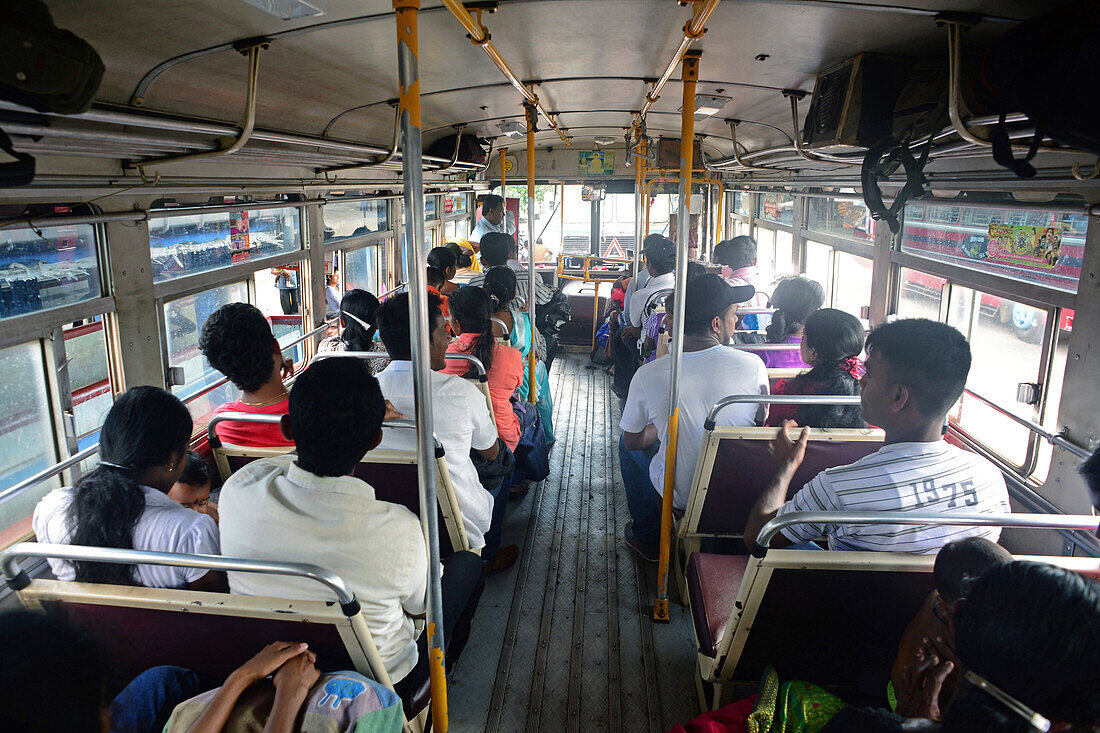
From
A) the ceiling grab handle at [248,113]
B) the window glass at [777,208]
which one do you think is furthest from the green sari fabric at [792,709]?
the window glass at [777,208]

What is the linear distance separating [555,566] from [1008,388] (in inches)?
101

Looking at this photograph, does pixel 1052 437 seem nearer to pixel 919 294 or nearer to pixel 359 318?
pixel 919 294

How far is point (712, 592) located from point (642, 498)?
1.23m

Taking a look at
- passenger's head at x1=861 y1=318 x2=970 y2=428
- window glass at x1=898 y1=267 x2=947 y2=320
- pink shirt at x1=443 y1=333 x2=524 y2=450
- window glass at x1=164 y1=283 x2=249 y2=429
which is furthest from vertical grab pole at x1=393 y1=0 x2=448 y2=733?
window glass at x1=898 y1=267 x2=947 y2=320

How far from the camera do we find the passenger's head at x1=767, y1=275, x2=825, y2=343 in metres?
4.18

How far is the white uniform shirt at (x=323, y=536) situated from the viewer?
1.62 metres

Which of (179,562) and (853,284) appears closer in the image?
(179,562)

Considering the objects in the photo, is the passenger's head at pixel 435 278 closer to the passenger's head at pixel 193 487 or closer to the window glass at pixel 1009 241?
the passenger's head at pixel 193 487

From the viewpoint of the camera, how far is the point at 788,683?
1.71m

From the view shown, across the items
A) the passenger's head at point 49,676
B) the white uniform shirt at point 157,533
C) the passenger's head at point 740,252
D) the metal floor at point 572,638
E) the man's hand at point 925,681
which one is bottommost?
the metal floor at point 572,638

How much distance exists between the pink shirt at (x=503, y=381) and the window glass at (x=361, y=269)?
124 inches

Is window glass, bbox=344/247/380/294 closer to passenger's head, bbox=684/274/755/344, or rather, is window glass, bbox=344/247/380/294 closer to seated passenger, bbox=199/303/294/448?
seated passenger, bbox=199/303/294/448

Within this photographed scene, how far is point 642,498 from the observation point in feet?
12.1

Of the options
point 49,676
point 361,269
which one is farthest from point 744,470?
point 361,269
